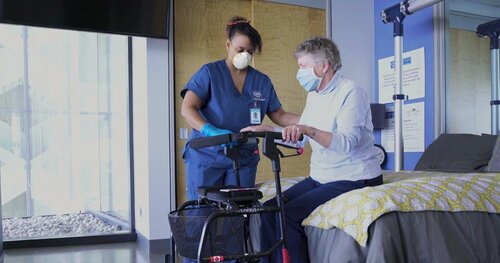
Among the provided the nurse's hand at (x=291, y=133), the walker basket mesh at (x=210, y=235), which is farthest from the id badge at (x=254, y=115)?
Answer: the walker basket mesh at (x=210, y=235)

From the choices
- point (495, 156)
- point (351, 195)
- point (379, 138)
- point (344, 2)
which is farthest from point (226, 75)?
point (344, 2)

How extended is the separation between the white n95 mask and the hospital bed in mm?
722

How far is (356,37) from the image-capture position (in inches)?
167

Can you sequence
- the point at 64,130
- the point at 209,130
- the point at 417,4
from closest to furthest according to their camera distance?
the point at 209,130 < the point at 417,4 < the point at 64,130

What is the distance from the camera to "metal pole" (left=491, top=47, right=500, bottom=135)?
3.31m

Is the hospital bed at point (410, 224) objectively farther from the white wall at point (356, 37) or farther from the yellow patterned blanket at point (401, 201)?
the white wall at point (356, 37)

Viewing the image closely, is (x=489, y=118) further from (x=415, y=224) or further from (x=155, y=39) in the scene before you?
(x=155, y=39)

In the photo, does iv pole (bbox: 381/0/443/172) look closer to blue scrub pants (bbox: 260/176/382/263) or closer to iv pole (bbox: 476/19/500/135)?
iv pole (bbox: 476/19/500/135)

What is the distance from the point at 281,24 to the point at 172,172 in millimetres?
1709

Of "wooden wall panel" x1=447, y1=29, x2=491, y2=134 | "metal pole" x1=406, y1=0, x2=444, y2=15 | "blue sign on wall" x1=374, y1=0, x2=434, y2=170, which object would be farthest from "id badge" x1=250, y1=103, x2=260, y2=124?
"wooden wall panel" x1=447, y1=29, x2=491, y2=134

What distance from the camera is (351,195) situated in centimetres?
149

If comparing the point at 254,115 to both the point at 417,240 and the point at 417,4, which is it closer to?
the point at 417,240

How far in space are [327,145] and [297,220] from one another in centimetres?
29

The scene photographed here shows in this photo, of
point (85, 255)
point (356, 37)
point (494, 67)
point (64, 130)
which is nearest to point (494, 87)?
point (494, 67)
